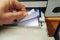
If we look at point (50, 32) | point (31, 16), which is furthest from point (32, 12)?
point (50, 32)

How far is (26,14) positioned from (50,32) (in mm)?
155

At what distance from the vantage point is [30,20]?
617 mm

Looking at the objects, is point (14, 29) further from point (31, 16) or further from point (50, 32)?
point (50, 32)

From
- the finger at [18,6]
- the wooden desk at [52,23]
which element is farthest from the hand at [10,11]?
the wooden desk at [52,23]

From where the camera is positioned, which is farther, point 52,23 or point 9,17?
point 52,23

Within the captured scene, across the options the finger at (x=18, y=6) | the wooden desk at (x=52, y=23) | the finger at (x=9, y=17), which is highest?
the finger at (x=18, y=6)

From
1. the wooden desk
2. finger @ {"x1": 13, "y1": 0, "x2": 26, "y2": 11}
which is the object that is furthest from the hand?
the wooden desk

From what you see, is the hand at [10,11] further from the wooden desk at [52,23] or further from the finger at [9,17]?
the wooden desk at [52,23]

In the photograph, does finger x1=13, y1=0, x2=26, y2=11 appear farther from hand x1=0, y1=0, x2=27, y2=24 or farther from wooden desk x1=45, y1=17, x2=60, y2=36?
wooden desk x1=45, y1=17, x2=60, y2=36

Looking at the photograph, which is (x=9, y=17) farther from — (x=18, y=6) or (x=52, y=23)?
(x=52, y=23)

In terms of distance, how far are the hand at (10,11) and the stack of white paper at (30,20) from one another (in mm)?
24

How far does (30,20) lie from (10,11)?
0.31 ft

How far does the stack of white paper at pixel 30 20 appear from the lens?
23.3 inches

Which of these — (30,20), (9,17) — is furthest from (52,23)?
(9,17)
